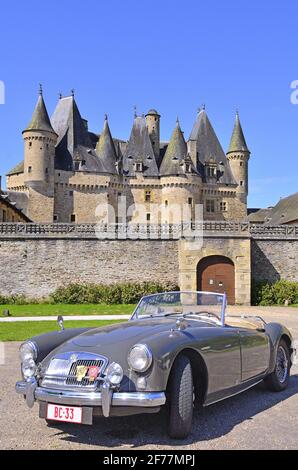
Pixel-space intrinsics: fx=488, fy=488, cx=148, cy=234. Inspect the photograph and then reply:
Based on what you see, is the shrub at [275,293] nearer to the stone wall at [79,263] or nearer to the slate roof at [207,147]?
the stone wall at [79,263]

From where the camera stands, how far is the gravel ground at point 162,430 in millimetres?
4367

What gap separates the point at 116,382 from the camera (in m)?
4.39

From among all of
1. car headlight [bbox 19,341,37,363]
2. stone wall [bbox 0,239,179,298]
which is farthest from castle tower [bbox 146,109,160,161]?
car headlight [bbox 19,341,37,363]

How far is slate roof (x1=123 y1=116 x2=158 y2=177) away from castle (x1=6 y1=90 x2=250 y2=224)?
0.37 feet

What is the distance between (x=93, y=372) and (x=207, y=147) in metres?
55.5

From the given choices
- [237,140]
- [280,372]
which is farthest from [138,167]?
[280,372]

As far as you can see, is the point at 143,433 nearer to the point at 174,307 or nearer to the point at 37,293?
the point at 174,307

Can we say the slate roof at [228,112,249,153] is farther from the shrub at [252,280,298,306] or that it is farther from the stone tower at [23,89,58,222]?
the shrub at [252,280,298,306]

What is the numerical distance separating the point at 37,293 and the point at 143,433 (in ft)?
75.0

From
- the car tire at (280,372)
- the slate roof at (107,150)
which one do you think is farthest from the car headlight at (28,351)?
the slate roof at (107,150)

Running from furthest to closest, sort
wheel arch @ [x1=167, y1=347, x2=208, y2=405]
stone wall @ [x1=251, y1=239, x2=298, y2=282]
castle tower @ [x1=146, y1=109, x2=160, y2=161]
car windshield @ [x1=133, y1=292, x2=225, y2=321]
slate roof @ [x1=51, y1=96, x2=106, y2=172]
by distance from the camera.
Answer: castle tower @ [x1=146, y1=109, x2=160, y2=161]
slate roof @ [x1=51, y1=96, x2=106, y2=172]
stone wall @ [x1=251, y1=239, x2=298, y2=282]
car windshield @ [x1=133, y1=292, x2=225, y2=321]
wheel arch @ [x1=167, y1=347, x2=208, y2=405]

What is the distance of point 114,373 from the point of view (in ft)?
14.6

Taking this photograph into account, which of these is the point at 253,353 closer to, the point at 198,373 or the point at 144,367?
the point at 198,373

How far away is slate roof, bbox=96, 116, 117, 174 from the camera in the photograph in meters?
53.7
